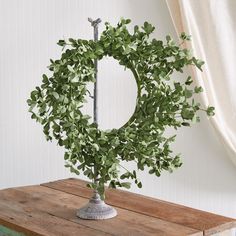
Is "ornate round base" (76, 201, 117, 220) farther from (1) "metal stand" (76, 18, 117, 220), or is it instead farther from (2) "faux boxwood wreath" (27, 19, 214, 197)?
(2) "faux boxwood wreath" (27, 19, 214, 197)

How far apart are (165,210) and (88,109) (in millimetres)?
1026

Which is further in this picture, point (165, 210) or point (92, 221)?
point (165, 210)

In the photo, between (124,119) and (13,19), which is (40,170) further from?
(13,19)

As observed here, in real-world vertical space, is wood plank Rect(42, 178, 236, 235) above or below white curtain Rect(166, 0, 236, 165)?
below

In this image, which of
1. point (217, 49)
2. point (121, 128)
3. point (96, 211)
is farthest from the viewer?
point (217, 49)

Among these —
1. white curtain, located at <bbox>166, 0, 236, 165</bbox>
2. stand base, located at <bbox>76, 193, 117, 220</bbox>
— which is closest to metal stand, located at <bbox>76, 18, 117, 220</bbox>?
stand base, located at <bbox>76, 193, 117, 220</bbox>

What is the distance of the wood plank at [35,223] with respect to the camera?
1887 millimetres

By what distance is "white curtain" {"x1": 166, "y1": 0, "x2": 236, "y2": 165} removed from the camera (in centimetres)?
302

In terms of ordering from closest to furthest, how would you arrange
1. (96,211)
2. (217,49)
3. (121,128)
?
(121,128)
(96,211)
(217,49)

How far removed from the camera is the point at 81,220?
6.65 ft

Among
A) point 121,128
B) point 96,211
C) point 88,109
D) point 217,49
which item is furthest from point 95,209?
point 217,49

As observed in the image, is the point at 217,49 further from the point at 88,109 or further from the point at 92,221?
the point at 92,221

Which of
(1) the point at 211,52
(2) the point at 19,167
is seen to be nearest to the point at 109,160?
(2) the point at 19,167

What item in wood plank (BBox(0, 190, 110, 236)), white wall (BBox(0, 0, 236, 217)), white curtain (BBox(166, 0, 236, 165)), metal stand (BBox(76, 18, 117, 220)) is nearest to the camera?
wood plank (BBox(0, 190, 110, 236))
